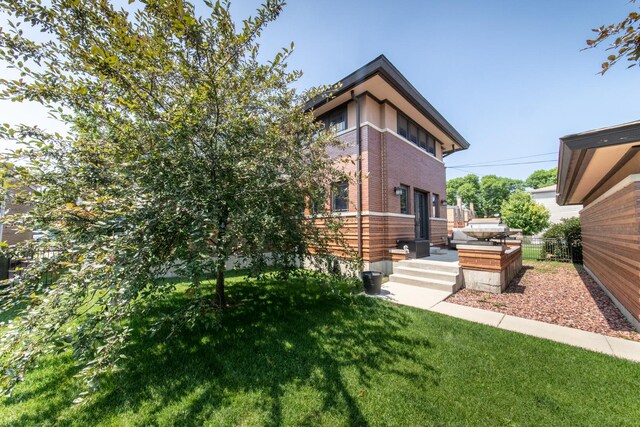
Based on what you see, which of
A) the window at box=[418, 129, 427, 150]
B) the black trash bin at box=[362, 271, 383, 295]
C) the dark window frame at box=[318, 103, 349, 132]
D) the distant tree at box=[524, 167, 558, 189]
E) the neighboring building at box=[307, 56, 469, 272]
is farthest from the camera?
the distant tree at box=[524, 167, 558, 189]

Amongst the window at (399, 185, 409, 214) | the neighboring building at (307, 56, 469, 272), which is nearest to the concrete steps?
the neighboring building at (307, 56, 469, 272)

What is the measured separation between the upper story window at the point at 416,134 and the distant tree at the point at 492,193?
4253 cm

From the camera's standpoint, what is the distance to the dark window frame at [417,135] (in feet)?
30.2

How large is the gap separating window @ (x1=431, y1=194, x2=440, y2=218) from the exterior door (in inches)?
22.3

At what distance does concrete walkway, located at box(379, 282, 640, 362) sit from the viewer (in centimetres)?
324

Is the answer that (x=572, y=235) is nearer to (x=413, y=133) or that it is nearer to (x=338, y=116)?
(x=413, y=133)

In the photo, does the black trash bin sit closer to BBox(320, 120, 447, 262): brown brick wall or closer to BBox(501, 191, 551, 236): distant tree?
BBox(320, 120, 447, 262): brown brick wall

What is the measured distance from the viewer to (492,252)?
5816 millimetres

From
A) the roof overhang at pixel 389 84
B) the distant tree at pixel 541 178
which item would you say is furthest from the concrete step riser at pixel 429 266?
the distant tree at pixel 541 178

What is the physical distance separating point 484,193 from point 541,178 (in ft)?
56.3

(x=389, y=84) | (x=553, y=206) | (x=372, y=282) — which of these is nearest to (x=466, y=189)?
(x=553, y=206)

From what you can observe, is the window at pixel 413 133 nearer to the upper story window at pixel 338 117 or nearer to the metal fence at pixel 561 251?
the upper story window at pixel 338 117

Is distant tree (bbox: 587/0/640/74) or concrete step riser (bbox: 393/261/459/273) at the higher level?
distant tree (bbox: 587/0/640/74)

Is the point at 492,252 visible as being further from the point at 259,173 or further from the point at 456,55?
the point at 259,173
